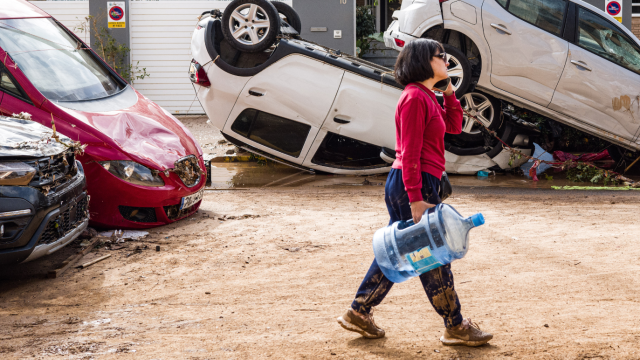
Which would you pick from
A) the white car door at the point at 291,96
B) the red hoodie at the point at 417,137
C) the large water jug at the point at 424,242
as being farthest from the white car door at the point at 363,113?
the large water jug at the point at 424,242

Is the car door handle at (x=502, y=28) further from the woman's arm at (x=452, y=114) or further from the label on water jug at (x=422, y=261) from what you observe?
the label on water jug at (x=422, y=261)

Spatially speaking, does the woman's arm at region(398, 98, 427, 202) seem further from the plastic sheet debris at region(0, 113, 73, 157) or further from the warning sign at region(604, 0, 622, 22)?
the warning sign at region(604, 0, 622, 22)

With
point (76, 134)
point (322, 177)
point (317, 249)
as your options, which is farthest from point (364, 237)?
point (322, 177)

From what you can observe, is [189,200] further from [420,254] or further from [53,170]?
[420,254]

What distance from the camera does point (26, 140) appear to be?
442 cm

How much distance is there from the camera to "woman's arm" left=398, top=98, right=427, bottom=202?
305cm

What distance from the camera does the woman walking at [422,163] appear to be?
10.0ft

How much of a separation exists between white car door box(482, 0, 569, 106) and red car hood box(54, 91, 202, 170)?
4.42 metres

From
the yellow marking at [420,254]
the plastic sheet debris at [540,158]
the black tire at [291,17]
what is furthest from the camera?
the black tire at [291,17]

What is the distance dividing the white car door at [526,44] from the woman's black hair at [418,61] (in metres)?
5.62

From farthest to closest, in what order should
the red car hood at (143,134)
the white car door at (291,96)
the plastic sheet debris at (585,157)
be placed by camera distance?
the plastic sheet debris at (585,157), the white car door at (291,96), the red car hood at (143,134)

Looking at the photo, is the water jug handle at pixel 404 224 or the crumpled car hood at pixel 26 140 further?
the crumpled car hood at pixel 26 140

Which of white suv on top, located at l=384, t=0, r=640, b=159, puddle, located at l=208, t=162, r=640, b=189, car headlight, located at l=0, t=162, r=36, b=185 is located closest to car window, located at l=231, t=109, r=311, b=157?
puddle, located at l=208, t=162, r=640, b=189

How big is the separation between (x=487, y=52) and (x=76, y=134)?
5.51m
